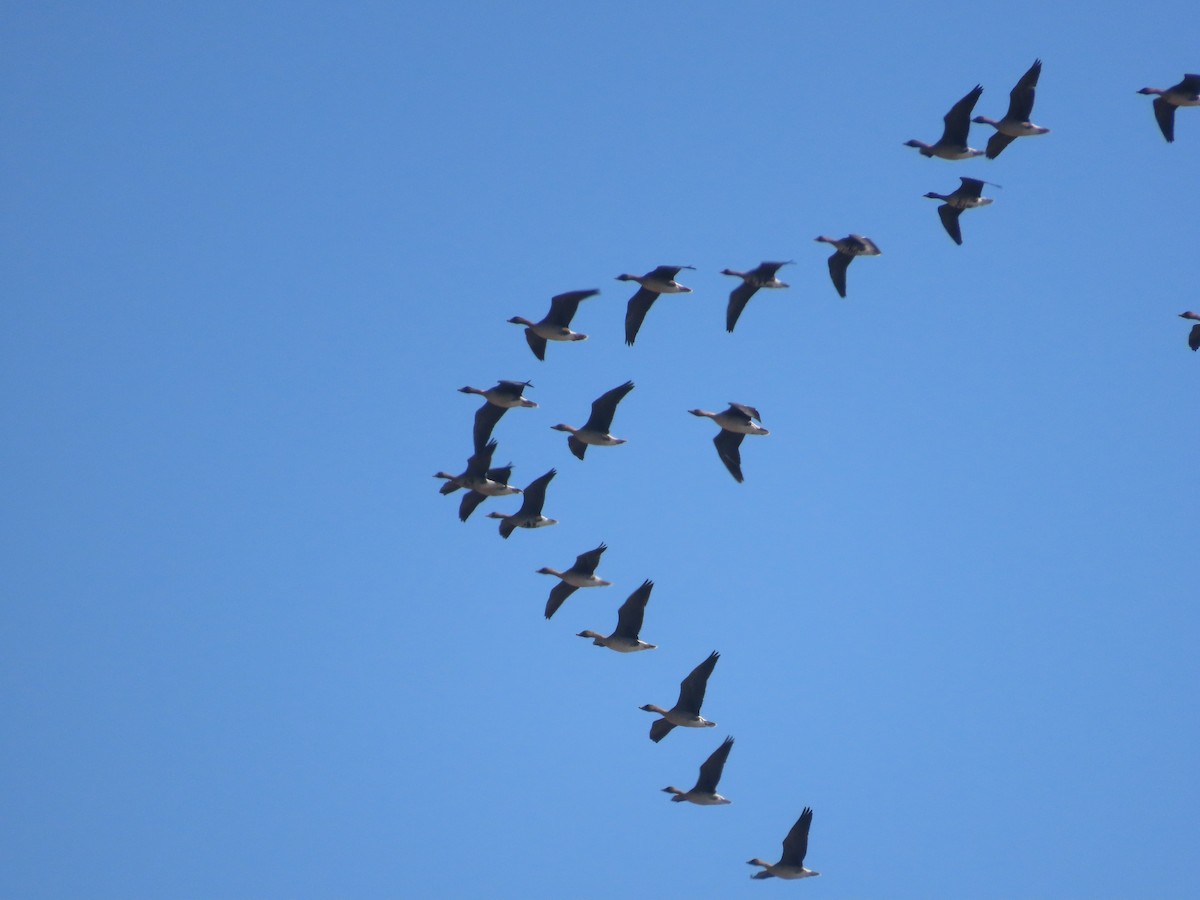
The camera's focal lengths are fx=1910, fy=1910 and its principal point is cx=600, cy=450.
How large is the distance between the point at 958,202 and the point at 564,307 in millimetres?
8494

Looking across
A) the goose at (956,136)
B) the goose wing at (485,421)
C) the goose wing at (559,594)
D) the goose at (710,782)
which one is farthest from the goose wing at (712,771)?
the goose at (956,136)

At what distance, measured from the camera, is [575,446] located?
131ft

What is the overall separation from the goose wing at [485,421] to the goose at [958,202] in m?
10.2

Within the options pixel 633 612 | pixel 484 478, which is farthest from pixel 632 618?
pixel 484 478

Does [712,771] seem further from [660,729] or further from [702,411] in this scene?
[702,411]

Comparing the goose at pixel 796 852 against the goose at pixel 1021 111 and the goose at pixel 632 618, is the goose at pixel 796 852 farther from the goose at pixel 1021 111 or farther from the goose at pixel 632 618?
the goose at pixel 1021 111

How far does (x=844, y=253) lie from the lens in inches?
1575

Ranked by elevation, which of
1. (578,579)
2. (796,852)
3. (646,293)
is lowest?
(796,852)

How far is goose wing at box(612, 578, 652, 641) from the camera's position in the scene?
A: 38.7 meters

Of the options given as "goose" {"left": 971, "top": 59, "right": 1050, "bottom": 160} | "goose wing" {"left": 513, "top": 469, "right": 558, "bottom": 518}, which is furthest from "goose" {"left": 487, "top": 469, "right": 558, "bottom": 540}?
"goose" {"left": 971, "top": 59, "right": 1050, "bottom": 160}

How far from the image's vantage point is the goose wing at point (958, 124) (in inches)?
1543

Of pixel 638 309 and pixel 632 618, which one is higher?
pixel 638 309

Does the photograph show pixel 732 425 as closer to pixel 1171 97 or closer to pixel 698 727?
pixel 698 727

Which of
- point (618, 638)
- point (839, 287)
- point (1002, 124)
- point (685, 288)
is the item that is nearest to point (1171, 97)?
point (1002, 124)
